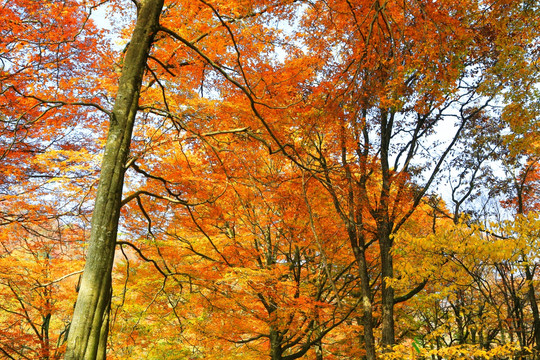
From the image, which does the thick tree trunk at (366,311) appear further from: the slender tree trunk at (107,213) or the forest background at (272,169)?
the slender tree trunk at (107,213)

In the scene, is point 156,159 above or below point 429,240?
above

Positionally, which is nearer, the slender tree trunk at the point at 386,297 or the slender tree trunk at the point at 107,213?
the slender tree trunk at the point at 107,213

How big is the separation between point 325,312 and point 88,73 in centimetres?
857

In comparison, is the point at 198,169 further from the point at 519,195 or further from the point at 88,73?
the point at 519,195

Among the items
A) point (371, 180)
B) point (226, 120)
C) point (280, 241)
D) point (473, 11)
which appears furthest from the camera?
point (280, 241)

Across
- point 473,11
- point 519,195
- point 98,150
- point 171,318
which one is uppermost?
point 473,11

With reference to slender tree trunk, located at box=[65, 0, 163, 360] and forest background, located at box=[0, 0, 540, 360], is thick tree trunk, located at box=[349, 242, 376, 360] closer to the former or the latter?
forest background, located at box=[0, 0, 540, 360]

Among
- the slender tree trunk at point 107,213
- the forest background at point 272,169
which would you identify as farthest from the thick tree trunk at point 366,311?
the slender tree trunk at point 107,213

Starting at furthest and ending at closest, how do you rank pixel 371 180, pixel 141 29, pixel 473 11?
1. pixel 371 180
2. pixel 473 11
3. pixel 141 29

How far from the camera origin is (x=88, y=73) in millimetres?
9008

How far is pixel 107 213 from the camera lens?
2.48m

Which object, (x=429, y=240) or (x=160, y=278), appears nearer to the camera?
(x=429, y=240)

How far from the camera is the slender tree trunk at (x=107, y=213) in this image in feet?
7.48

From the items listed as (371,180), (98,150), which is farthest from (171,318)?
(371,180)
